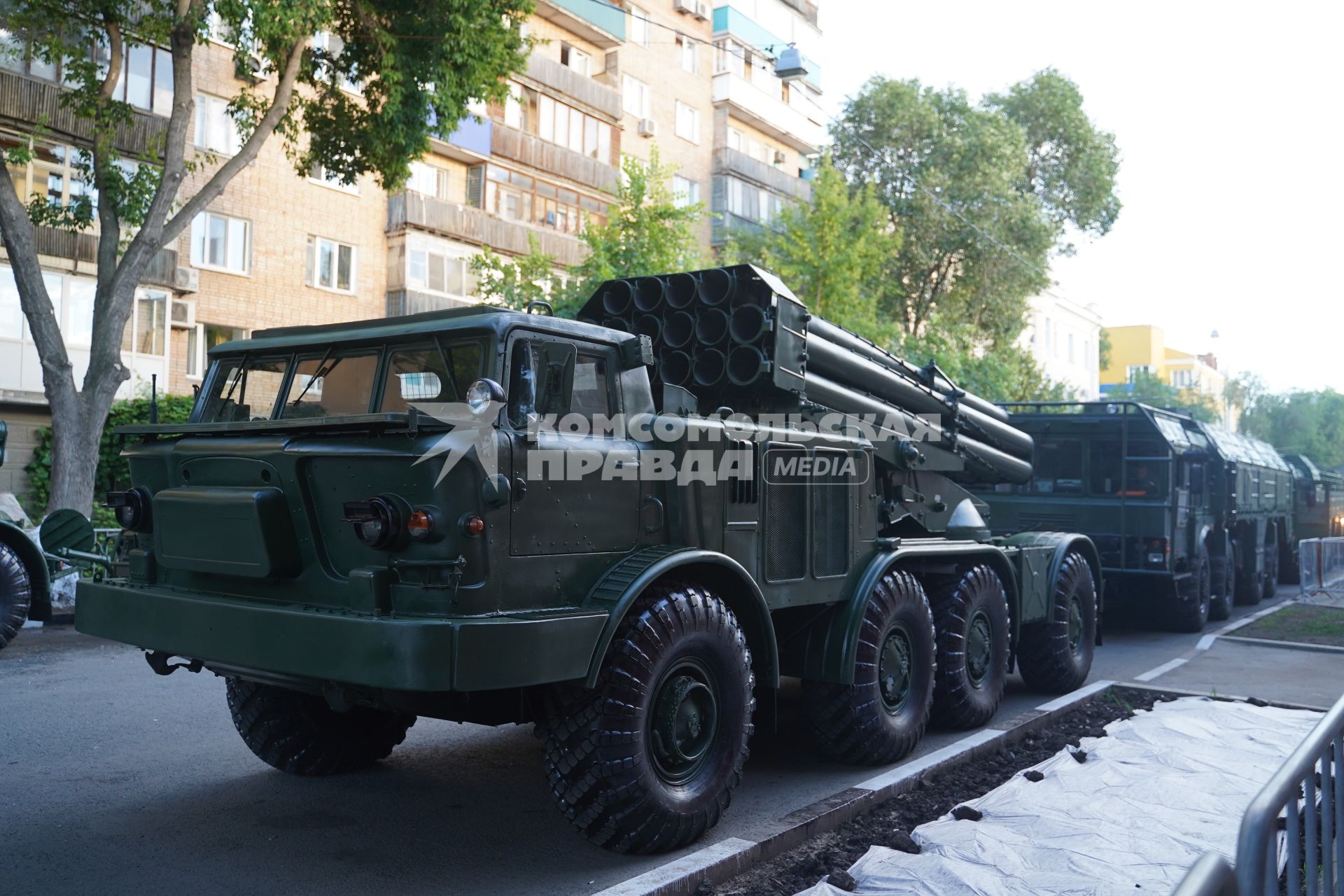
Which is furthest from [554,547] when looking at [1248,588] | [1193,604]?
[1248,588]

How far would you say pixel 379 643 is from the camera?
4.20 metres

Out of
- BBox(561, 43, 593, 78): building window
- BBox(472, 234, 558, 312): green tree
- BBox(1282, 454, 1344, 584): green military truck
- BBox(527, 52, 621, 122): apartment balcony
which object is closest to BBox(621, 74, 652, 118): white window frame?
BBox(561, 43, 593, 78): building window

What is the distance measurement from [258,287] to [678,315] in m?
20.4

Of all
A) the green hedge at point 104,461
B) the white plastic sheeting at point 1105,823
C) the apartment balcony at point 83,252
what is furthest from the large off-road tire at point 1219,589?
the apartment balcony at point 83,252

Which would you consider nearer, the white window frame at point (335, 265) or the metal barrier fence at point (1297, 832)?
the metal barrier fence at point (1297, 832)

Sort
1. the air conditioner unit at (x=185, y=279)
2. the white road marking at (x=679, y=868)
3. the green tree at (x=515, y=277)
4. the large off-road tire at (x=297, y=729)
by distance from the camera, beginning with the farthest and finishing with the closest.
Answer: the air conditioner unit at (x=185, y=279) < the green tree at (x=515, y=277) < the large off-road tire at (x=297, y=729) < the white road marking at (x=679, y=868)

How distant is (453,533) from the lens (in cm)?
438

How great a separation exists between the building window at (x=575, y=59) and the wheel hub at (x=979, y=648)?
2664 cm

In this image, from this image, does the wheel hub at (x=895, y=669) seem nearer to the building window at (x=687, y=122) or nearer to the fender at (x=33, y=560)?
the fender at (x=33, y=560)

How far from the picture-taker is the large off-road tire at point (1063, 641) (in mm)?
8766

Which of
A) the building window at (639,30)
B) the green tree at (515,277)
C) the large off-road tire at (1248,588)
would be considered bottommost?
the large off-road tire at (1248,588)

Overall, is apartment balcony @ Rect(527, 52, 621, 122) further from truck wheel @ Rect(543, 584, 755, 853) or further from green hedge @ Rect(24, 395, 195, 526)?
truck wheel @ Rect(543, 584, 755, 853)

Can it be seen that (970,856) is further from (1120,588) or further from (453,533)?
(1120,588)

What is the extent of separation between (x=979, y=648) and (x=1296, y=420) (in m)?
69.6
